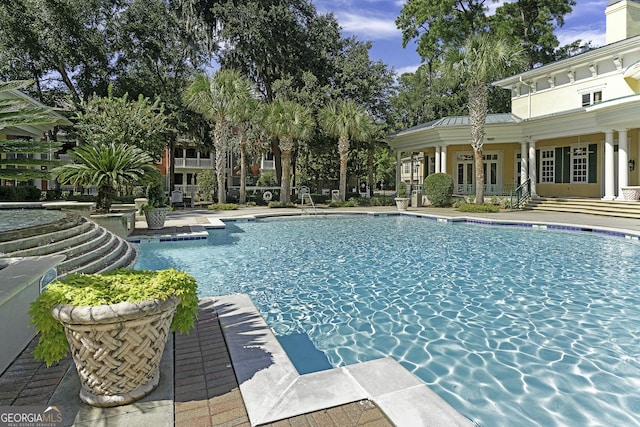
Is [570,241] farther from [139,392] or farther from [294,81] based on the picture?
[294,81]

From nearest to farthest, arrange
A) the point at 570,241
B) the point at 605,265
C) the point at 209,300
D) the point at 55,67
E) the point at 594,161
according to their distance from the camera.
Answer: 1. the point at 209,300
2. the point at 605,265
3. the point at 570,241
4. the point at 594,161
5. the point at 55,67

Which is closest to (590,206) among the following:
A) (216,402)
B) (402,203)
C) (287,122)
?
(402,203)

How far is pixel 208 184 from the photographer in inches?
1038

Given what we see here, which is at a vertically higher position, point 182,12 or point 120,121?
point 182,12

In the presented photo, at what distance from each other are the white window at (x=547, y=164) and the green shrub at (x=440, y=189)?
17.9ft

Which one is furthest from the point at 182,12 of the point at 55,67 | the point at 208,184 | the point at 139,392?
the point at 139,392

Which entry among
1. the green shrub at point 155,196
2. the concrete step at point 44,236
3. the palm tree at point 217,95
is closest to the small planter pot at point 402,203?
the palm tree at point 217,95

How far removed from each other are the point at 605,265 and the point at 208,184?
22.8 m

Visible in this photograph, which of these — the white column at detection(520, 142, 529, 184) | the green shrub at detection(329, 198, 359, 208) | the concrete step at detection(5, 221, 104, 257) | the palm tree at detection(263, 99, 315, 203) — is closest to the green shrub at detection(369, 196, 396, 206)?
the green shrub at detection(329, 198, 359, 208)

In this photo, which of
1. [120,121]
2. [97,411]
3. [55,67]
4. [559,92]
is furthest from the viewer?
[55,67]

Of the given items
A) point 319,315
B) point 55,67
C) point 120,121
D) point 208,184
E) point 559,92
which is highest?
point 55,67

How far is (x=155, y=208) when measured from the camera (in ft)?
41.8

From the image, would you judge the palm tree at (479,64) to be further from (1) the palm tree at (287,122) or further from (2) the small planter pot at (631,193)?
(1) the palm tree at (287,122)

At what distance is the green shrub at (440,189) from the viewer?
22375 mm
